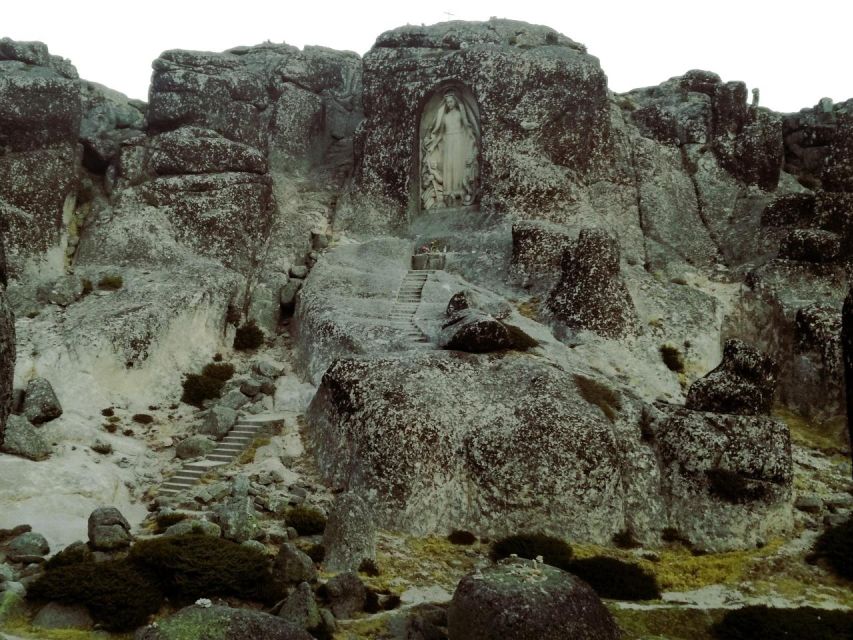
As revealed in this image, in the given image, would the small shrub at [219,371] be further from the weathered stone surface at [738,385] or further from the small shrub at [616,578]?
the weathered stone surface at [738,385]

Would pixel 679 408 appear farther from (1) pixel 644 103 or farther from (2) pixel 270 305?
(1) pixel 644 103

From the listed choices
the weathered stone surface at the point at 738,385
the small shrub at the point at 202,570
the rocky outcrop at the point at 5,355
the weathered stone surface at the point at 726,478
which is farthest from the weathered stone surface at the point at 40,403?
the weathered stone surface at the point at 738,385

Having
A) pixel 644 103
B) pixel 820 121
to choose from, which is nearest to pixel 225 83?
pixel 644 103

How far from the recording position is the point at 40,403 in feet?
95.9

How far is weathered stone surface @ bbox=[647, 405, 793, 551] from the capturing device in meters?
26.4

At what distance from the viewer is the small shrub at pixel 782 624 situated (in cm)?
1936

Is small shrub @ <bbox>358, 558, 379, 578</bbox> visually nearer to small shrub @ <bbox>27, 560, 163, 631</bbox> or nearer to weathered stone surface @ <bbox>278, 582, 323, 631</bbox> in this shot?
weathered stone surface @ <bbox>278, 582, 323, 631</bbox>

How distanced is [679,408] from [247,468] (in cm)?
1395

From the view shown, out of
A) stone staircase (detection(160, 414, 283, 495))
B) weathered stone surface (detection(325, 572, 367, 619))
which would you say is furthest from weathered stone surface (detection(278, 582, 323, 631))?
stone staircase (detection(160, 414, 283, 495))

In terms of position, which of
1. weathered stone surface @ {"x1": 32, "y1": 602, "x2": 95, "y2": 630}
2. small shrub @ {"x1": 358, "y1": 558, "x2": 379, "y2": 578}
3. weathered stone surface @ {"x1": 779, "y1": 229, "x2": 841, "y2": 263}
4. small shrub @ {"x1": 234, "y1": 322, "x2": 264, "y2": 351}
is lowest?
weathered stone surface @ {"x1": 32, "y1": 602, "x2": 95, "y2": 630}

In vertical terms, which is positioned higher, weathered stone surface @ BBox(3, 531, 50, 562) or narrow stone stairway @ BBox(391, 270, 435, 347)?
narrow stone stairway @ BBox(391, 270, 435, 347)

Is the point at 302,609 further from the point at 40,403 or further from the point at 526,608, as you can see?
the point at 40,403

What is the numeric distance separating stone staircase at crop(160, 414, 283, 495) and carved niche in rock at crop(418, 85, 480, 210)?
17.8 meters

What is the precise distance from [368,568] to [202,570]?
15.1ft
